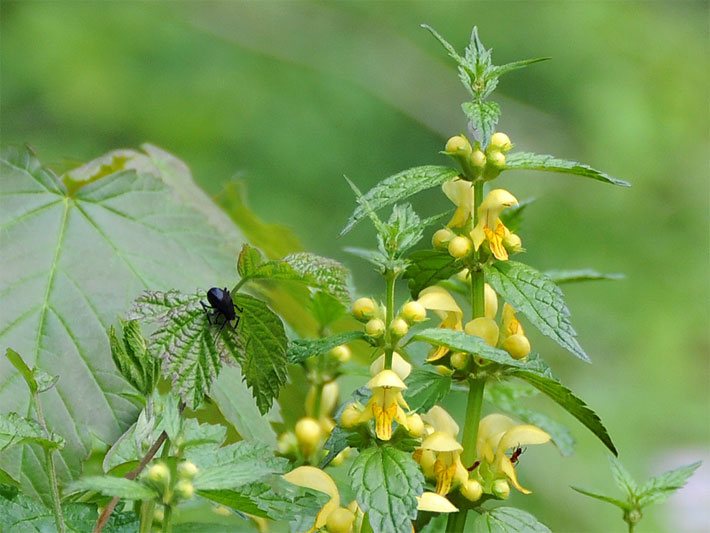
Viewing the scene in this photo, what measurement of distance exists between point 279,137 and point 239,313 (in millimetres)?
3416

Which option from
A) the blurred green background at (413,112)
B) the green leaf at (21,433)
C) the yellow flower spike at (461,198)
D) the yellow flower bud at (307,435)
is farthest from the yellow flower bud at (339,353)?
the blurred green background at (413,112)

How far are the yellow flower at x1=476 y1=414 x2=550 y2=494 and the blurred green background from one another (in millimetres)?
2386

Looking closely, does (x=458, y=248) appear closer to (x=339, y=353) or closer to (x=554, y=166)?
(x=554, y=166)

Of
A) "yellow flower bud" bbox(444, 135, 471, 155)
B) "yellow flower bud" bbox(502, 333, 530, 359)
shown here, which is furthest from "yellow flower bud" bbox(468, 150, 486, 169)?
"yellow flower bud" bbox(502, 333, 530, 359)

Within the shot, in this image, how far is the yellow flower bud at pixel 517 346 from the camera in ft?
2.06

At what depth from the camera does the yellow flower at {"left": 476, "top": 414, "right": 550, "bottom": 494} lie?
64cm

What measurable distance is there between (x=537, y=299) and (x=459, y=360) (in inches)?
2.7

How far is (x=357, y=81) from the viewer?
3.70m

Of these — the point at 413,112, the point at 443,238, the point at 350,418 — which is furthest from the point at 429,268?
the point at 413,112

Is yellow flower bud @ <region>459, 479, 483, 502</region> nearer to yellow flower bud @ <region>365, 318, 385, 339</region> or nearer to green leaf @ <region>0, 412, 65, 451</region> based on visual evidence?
yellow flower bud @ <region>365, 318, 385, 339</region>

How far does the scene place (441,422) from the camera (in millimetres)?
656

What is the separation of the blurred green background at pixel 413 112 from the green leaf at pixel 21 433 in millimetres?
2579

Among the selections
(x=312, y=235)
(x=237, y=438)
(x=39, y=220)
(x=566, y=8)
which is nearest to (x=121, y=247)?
(x=39, y=220)

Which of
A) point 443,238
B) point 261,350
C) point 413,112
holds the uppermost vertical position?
point 413,112
